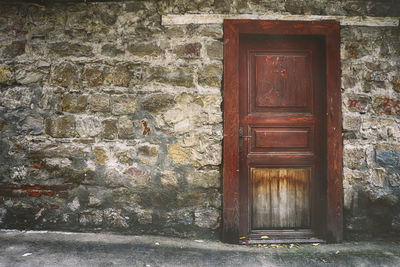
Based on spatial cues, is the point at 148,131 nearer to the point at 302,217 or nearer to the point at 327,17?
the point at 302,217

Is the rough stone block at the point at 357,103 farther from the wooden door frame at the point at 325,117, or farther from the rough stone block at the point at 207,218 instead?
the rough stone block at the point at 207,218

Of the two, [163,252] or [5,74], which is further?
[5,74]

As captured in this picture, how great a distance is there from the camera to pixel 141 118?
2811 mm

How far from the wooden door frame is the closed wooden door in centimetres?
8

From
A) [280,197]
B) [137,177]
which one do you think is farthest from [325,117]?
[137,177]

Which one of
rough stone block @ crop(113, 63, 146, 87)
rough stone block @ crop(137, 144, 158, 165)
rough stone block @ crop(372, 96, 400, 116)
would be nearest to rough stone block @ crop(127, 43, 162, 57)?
rough stone block @ crop(113, 63, 146, 87)

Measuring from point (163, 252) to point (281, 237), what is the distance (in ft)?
4.13

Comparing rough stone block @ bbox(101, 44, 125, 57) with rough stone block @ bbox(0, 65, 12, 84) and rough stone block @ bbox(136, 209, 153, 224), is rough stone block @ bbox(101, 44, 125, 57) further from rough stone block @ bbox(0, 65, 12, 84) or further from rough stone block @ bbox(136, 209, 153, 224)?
rough stone block @ bbox(136, 209, 153, 224)

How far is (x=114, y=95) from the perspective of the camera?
2832 mm

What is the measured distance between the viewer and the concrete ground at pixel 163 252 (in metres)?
2.35

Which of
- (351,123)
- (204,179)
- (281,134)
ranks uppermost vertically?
(351,123)

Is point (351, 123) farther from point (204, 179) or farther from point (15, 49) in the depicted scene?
point (15, 49)

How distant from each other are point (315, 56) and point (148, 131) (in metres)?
1.96

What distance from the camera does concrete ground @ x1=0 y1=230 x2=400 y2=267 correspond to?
2354 mm
